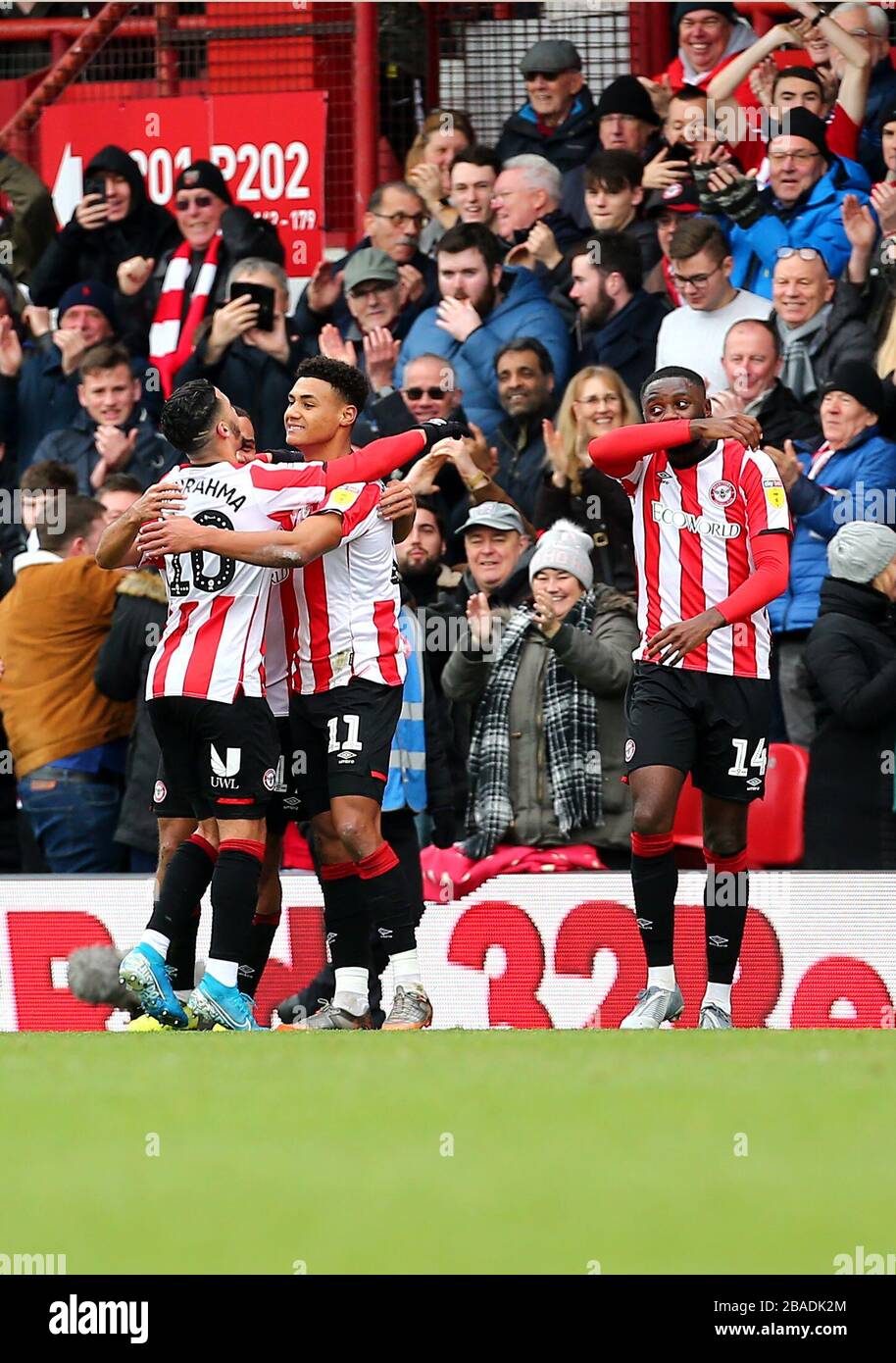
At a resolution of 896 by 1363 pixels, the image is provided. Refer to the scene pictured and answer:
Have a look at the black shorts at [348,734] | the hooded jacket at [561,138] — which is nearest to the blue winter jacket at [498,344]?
the hooded jacket at [561,138]

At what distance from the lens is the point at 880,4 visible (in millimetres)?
11445

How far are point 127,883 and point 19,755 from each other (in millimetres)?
1111

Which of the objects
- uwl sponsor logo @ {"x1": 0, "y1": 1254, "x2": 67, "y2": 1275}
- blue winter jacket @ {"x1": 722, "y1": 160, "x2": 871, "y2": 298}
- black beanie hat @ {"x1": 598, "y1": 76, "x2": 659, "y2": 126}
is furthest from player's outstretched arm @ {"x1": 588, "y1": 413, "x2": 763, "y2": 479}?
black beanie hat @ {"x1": 598, "y1": 76, "x2": 659, "y2": 126}

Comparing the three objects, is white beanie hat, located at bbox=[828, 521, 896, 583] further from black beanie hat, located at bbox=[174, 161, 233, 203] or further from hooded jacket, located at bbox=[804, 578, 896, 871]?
black beanie hat, located at bbox=[174, 161, 233, 203]

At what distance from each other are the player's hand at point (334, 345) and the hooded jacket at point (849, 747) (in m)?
3.20

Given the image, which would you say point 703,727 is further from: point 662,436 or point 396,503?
point 396,503

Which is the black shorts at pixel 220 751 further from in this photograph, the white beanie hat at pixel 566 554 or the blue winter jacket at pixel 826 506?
the blue winter jacket at pixel 826 506

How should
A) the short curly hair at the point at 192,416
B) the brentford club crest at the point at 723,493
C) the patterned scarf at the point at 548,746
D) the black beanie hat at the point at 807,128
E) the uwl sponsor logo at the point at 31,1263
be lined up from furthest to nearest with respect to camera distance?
the black beanie hat at the point at 807,128
the patterned scarf at the point at 548,746
the brentford club crest at the point at 723,493
the short curly hair at the point at 192,416
the uwl sponsor logo at the point at 31,1263

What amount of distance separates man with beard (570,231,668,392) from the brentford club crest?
3.00m

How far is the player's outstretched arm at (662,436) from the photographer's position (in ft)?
24.1

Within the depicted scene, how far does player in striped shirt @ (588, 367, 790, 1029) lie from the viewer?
24.0ft
